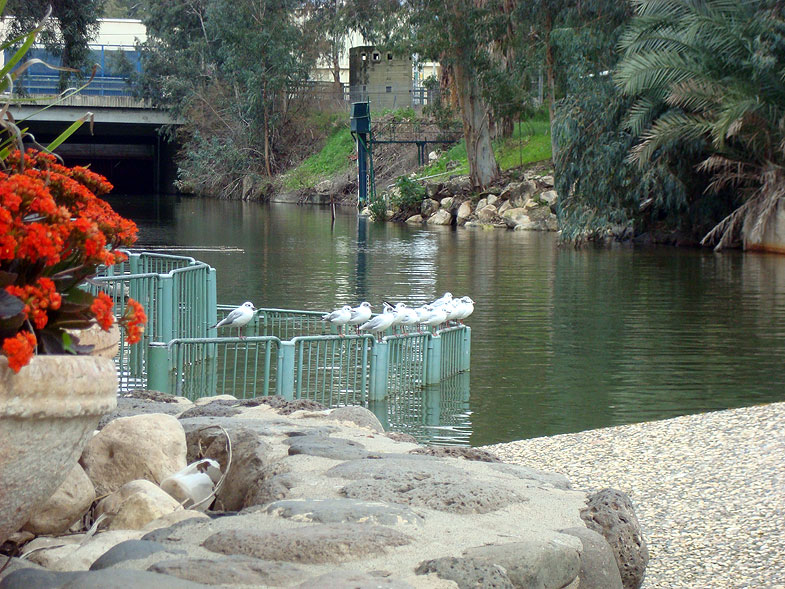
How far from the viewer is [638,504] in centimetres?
732

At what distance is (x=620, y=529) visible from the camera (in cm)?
493

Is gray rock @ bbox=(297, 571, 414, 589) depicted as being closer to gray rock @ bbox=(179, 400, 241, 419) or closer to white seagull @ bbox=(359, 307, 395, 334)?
gray rock @ bbox=(179, 400, 241, 419)

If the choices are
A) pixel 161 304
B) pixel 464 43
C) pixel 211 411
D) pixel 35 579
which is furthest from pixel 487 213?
pixel 35 579

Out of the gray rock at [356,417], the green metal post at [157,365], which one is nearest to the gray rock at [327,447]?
the gray rock at [356,417]

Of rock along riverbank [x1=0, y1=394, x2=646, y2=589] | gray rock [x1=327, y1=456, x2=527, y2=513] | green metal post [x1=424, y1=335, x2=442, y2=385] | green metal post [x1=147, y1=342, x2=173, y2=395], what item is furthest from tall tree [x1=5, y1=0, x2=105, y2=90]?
gray rock [x1=327, y1=456, x2=527, y2=513]

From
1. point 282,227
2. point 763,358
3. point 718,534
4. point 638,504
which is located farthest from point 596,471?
point 282,227

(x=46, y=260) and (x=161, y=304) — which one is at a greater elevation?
(x=46, y=260)

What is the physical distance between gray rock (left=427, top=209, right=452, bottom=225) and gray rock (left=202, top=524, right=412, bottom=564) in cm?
4029

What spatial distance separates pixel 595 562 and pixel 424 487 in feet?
2.76

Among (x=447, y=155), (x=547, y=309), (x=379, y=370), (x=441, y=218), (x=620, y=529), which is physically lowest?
→ (x=547, y=309)

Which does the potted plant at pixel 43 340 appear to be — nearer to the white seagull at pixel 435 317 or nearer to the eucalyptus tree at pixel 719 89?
the white seagull at pixel 435 317

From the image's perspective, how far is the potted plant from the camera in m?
3.57

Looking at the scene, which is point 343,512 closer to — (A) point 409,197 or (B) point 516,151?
(A) point 409,197

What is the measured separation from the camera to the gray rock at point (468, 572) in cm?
386
